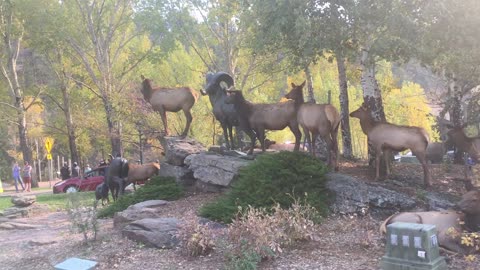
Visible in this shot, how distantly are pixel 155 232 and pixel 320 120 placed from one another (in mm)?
4027

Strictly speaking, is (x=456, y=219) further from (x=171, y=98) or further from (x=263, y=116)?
(x=171, y=98)

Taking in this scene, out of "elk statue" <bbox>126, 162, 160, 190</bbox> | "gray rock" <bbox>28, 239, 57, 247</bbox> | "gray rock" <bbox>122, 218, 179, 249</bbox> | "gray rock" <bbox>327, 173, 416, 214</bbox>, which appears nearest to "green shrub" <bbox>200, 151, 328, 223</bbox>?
"gray rock" <bbox>327, 173, 416, 214</bbox>

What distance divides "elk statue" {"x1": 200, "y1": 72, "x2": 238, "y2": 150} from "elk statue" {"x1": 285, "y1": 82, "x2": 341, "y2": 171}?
1.72m

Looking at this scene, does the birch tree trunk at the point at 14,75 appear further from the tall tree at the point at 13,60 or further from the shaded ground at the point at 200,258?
the shaded ground at the point at 200,258

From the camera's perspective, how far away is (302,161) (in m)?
8.53

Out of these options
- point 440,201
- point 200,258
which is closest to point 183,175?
point 200,258

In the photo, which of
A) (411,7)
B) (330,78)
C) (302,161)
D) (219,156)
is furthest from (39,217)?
(330,78)

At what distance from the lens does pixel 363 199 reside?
8.09 meters

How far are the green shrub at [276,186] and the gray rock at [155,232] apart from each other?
34.1 inches

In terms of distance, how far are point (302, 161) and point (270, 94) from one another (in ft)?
52.9

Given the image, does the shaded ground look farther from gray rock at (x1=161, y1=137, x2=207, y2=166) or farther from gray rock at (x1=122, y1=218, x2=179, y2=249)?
gray rock at (x1=161, y1=137, x2=207, y2=166)

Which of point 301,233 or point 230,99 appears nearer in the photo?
point 301,233

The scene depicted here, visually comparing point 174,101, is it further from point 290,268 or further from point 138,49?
point 138,49

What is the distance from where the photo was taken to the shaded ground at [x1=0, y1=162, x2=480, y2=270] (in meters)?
6.04
